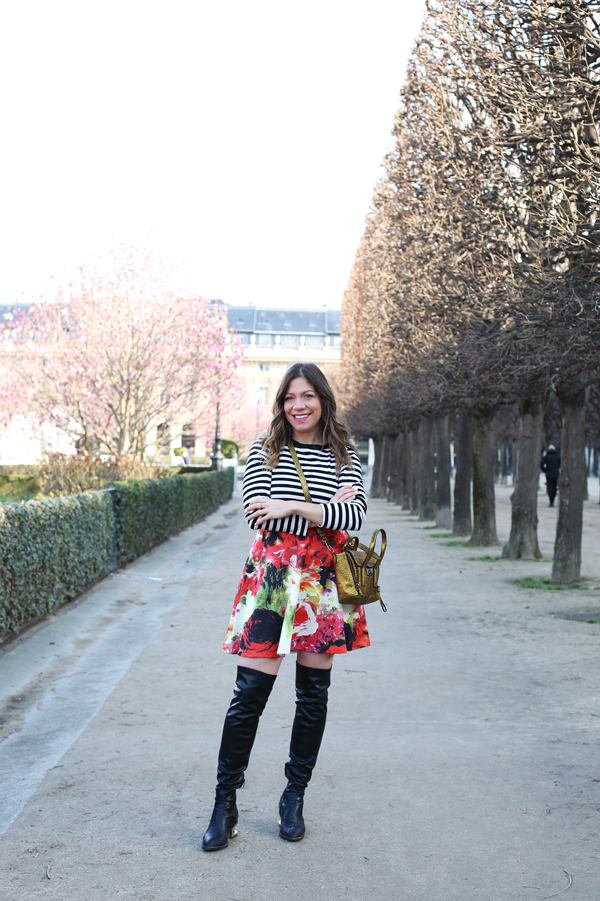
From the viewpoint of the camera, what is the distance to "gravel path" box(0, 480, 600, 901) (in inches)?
139

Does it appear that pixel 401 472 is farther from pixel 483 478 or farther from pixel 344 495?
pixel 344 495

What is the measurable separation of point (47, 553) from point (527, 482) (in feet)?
26.7

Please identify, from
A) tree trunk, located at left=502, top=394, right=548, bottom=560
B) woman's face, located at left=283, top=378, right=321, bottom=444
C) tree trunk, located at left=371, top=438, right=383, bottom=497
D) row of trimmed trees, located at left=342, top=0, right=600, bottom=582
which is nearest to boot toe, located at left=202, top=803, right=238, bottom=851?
woman's face, located at left=283, top=378, right=321, bottom=444

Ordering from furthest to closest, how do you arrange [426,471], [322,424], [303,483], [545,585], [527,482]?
[426,471] → [527,482] → [545,585] → [322,424] → [303,483]

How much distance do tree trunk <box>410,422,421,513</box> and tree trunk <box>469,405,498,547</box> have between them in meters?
12.0

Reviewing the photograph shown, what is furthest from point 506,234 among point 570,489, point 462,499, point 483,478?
point 462,499

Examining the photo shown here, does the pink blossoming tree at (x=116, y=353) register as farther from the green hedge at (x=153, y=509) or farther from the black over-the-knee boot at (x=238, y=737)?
the black over-the-knee boot at (x=238, y=737)

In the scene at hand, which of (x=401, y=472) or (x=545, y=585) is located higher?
(x=401, y=472)

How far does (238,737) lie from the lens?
3889mm

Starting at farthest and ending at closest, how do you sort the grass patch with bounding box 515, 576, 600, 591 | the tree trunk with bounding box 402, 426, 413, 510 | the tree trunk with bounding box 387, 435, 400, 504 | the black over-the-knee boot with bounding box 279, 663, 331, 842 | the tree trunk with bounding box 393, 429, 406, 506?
1. the tree trunk with bounding box 387, 435, 400, 504
2. the tree trunk with bounding box 393, 429, 406, 506
3. the tree trunk with bounding box 402, 426, 413, 510
4. the grass patch with bounding box 515, 576, 600, 591
5. the black over-the-knee boot with bounding box 279, 663, 331, 842

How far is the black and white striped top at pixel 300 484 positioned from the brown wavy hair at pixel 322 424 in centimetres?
3

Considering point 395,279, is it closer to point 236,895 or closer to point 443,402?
point 443,402

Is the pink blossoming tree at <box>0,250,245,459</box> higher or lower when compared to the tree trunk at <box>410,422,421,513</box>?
higher

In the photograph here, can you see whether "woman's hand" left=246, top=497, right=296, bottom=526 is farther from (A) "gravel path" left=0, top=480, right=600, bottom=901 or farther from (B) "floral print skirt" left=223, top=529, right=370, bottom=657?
(A) "gravel path" left=0, top=480, right=600, bottom=901
